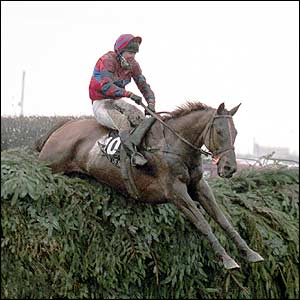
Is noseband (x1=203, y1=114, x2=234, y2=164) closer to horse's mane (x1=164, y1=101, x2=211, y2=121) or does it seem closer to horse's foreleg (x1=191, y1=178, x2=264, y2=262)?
horse's mane (x1=164, y1=101, x2=211, y2=121)

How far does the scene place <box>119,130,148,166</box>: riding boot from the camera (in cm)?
633

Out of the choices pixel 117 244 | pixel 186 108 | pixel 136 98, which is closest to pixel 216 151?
pixel 186 108

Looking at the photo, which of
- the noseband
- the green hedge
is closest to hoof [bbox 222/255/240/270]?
the green hedge

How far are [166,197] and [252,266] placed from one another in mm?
1370

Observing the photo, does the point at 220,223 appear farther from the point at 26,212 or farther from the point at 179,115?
the point at 26,212

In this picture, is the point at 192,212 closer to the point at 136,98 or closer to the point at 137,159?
the point at 137,159

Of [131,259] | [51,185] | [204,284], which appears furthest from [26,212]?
[204,284]

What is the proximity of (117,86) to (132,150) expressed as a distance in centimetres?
83

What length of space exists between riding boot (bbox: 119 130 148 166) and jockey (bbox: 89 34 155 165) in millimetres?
85

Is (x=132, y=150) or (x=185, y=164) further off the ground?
(x=132, y=150)

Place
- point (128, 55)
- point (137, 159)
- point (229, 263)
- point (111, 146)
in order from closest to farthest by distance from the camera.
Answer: point (229, 263), point (137, 159), point (111, 146), point (128, 55)

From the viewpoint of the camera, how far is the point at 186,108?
22.1ft

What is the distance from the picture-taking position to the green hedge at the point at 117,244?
5930 mm

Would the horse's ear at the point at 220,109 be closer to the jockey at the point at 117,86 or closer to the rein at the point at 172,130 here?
the rein at the point at 172,130
